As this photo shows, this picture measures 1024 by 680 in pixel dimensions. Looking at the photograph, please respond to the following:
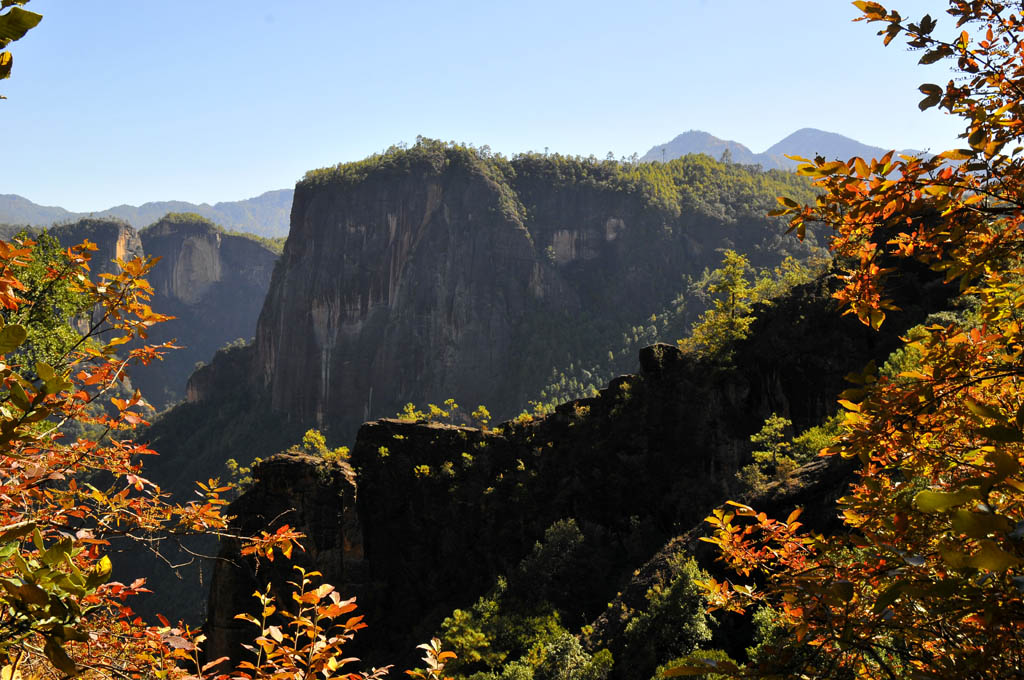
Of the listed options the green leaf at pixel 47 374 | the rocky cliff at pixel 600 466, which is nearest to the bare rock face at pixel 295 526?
the rocky cliff at pixel 600 466

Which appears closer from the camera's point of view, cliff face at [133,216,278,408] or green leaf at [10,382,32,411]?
green leaf at [10,382,32,411]

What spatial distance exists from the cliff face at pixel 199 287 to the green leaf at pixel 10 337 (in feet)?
583

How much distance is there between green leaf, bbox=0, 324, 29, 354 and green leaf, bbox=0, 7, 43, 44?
1.98 feet

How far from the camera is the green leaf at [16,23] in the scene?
126cm

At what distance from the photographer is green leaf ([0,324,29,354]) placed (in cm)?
131

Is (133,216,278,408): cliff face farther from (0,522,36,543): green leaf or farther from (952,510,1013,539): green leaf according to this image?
(952,510,1013,539): green leaf

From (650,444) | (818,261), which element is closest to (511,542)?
(650,444)

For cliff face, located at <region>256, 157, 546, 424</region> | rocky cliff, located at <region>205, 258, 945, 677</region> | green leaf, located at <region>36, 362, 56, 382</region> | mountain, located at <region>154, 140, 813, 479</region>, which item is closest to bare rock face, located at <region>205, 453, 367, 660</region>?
rocky cliff, located at <region>205, 258, 945, 677</region>

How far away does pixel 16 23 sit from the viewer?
50.3 inches

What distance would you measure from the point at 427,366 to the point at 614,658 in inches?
3419

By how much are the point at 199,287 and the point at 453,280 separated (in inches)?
4227

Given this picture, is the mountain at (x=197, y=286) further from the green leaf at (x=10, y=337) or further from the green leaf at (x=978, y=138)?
the green leaf at (x=978, y=138)

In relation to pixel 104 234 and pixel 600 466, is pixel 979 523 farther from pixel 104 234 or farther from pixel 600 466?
pixel 104 234

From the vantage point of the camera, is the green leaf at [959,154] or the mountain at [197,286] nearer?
the green leaf at [959,154]
